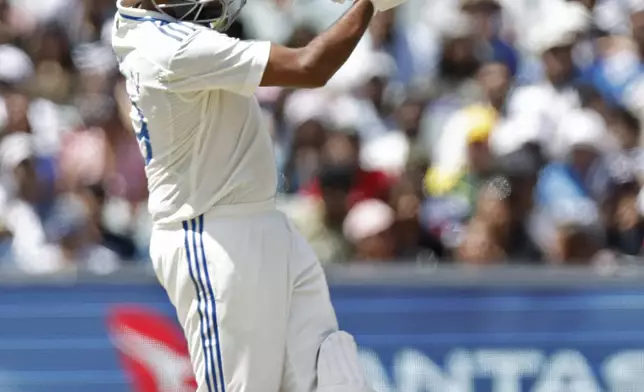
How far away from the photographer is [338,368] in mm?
3943

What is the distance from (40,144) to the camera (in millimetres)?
7922

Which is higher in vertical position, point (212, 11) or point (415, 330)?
point (212, 11)

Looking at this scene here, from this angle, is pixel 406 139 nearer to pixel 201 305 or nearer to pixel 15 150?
pixel 15 150

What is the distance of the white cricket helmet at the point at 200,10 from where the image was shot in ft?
12.9

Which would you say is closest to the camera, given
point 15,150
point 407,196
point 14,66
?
point 407,196

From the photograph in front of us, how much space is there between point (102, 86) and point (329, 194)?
202 centimetres

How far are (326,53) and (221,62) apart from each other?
0.29 m

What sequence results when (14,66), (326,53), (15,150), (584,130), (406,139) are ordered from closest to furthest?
(326,53) → (584,130) → (406,139) → (15,150) → (14,66)

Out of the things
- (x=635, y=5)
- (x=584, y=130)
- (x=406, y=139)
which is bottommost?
(x=406, y=139)

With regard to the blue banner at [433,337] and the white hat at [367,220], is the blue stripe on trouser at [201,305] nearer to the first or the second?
the blue banner at [433,337]

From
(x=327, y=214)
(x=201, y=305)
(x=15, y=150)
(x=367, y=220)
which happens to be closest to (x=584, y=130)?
(x=367, y=220)

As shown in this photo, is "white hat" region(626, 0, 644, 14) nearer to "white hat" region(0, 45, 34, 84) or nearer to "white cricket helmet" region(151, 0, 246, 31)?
"white hat" region(0, 45, 34, 84)

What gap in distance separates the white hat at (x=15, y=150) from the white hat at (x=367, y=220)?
77.2 inches

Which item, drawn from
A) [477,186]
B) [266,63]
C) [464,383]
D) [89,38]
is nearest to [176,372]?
[464,383]
